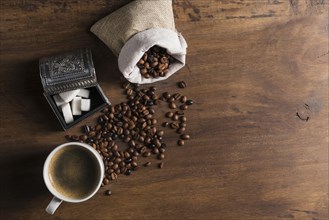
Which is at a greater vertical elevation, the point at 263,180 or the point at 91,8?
the point at 91,8

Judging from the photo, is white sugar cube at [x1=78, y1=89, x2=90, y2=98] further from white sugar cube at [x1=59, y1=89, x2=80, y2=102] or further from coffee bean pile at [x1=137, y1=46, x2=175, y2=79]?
coffee bean pile at [x1=137, y1=46, x2=175, y2=79]

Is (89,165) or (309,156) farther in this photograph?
(309,156)

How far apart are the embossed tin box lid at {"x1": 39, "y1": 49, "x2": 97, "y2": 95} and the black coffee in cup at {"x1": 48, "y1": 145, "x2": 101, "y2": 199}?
0.53 feet

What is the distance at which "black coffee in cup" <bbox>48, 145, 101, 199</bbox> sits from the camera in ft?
4.19

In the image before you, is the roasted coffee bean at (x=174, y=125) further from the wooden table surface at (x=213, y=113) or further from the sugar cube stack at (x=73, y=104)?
the sugar cube stack at (x=73, y=104)

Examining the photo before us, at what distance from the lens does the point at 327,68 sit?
4.50 feet

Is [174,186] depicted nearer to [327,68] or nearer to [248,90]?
[248,90]

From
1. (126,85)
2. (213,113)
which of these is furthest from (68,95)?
(213,113)

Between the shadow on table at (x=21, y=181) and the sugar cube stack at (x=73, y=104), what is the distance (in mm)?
132

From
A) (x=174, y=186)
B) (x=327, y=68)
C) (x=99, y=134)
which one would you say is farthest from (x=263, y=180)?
(x=99, y=134)

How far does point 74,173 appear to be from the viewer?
1.30 m

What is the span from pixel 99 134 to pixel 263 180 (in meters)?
0.47

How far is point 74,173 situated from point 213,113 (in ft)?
1.34

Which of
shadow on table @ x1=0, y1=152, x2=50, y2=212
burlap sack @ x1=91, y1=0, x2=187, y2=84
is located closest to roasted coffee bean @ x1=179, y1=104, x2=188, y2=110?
burlap sack @ x1=91, y1=0, x2=187, y2=84
